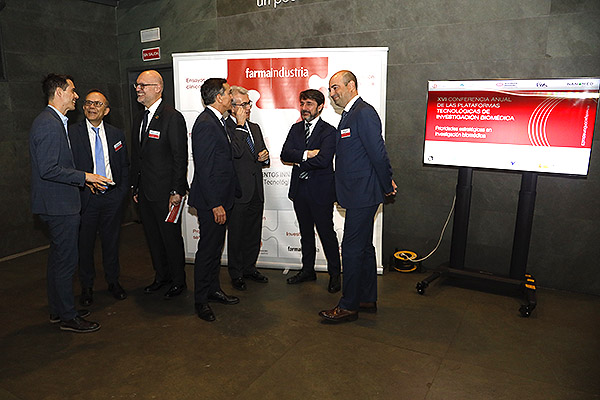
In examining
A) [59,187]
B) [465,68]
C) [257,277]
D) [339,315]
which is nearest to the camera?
[59,187]

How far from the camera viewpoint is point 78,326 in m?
2.98

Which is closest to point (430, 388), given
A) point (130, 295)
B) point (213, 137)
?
point (213, 137)

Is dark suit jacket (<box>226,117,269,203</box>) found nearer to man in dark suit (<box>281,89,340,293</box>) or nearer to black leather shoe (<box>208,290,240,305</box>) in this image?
man in dark suit (<box>281,89,340,293</box>)

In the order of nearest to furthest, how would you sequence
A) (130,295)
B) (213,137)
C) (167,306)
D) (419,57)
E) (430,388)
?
(430,388) < (213,137) < (167,306) < (130,295) < (419,57)

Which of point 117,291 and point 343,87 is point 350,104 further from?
point 117,291

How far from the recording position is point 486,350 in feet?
9.02

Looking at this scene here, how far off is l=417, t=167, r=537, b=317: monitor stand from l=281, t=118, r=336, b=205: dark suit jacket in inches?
42.4

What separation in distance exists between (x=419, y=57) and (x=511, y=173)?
1.29 meters

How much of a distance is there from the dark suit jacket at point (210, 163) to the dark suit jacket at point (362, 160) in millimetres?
787

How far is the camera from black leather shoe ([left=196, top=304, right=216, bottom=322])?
3.14 m

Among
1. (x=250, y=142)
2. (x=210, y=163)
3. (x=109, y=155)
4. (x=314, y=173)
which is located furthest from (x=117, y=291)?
(x=314, y=173)

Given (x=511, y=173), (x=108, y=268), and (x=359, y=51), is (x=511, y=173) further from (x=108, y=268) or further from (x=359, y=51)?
(x=108, y=268)

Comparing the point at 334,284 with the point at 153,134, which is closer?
the point at 153,134

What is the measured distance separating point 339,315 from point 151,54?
13.7ft
